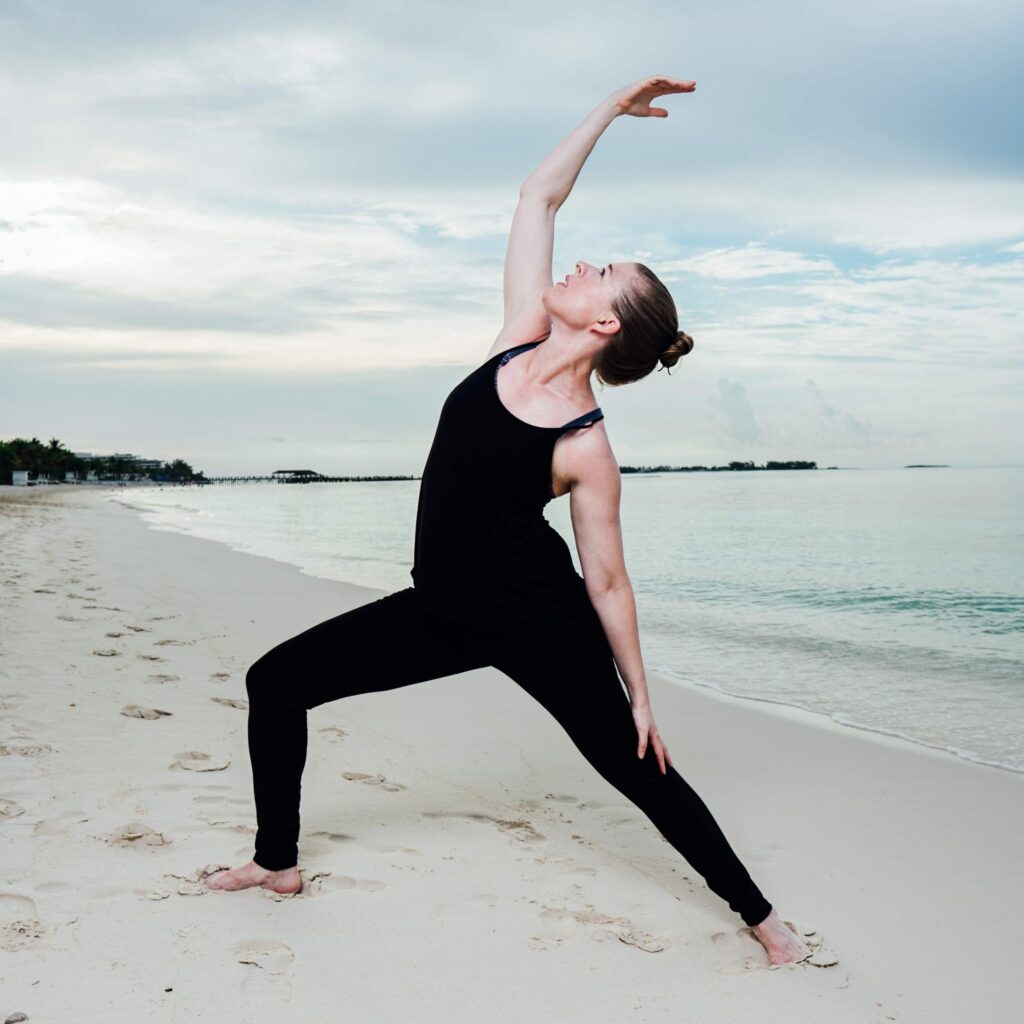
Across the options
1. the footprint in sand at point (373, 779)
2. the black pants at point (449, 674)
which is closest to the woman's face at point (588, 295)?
the black pants at point (449, 674)

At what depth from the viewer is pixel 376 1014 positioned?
245cm

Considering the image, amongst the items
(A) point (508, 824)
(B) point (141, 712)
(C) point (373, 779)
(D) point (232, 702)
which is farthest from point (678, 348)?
(D) point (232, 702)

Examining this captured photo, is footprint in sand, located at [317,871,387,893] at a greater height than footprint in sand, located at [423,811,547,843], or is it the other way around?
footprint in sand, located at [317,871,387,893]

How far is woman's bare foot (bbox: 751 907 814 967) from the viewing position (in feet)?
9.25

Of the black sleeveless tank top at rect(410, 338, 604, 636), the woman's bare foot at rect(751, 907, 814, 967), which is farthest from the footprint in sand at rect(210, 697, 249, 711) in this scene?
the woman's bare foot at rect(751, 907, 814, 967)

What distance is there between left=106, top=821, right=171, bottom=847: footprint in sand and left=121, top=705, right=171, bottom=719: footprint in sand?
65.0 inches

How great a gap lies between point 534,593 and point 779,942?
3.98 ft

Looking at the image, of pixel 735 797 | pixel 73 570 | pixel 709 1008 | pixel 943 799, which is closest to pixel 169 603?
pixel 73 570

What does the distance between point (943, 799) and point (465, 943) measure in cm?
280

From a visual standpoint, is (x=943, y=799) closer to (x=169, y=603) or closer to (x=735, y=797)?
(x=735, y=797)

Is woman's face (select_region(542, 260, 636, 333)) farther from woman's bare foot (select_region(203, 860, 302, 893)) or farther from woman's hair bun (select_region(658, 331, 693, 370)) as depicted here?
woman's bare foot (select_region(203, 860, 302, 893))

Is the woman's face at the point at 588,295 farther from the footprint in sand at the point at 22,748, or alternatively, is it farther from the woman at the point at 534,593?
the footprint in sand at the point at 22,748

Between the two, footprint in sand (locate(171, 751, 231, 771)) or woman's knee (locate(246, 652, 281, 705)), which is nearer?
woman's knee (locate(246, 652, 281, 705))

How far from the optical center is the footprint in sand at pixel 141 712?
5.00 metres
